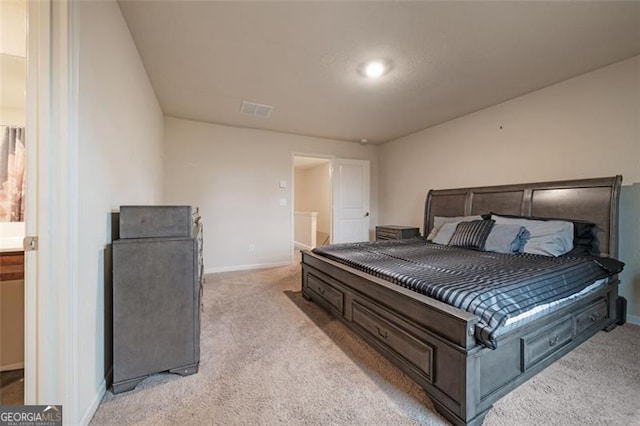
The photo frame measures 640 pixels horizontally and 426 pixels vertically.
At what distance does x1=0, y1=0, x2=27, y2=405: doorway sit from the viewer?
1410 millimetres

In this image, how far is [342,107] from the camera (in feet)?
11.3

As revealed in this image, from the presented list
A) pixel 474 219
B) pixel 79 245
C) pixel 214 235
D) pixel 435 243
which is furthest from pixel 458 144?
pixel 79 245

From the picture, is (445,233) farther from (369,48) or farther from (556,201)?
(369,48)

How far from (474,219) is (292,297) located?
7.92 feet

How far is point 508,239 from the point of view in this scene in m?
2.49

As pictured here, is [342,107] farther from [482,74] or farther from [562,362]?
[562,362]

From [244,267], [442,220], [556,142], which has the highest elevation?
[556,142]

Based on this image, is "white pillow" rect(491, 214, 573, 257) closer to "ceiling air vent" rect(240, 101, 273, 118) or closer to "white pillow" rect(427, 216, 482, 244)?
"white pillow" rect(427, 216, 482, 244)

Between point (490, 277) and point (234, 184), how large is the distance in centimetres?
374

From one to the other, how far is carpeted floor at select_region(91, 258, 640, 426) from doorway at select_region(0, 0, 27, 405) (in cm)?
75

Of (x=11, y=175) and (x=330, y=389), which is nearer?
(x=330, y=389)

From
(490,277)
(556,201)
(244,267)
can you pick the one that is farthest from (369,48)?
(244,267)

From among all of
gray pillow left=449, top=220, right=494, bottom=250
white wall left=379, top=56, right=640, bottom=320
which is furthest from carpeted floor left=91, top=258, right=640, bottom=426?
white wall left=379, top=56, right=640, bottom=320

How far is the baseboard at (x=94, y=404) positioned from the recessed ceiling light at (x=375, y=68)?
121 inches
